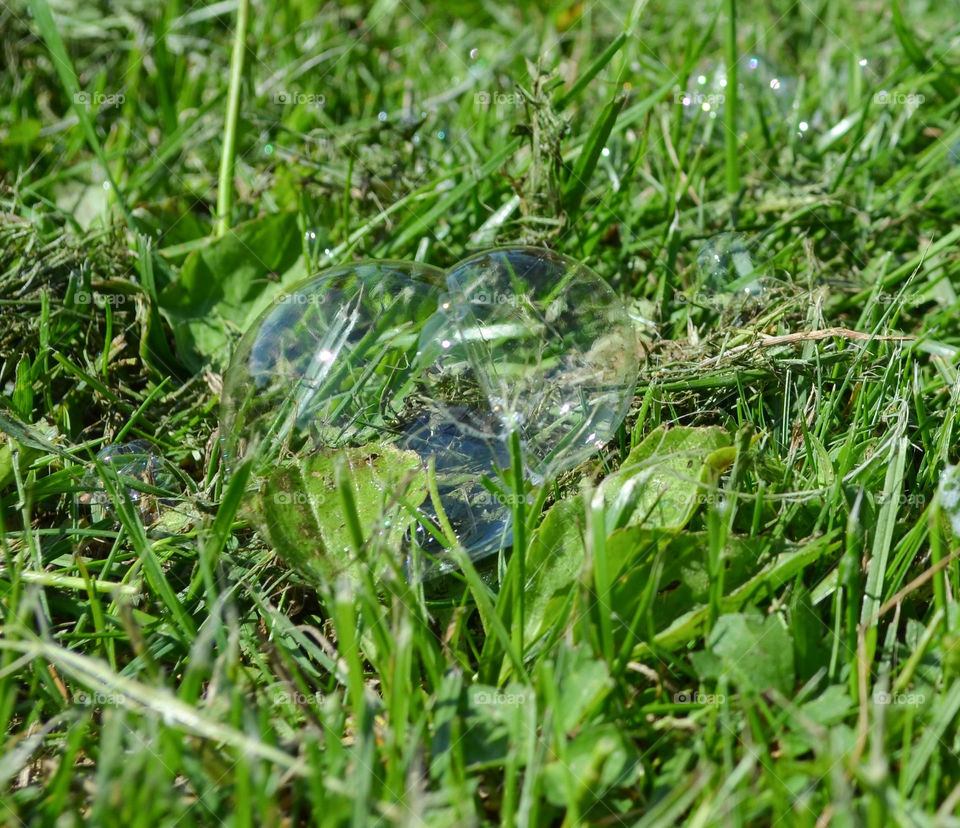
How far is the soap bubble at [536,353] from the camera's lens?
2164mm

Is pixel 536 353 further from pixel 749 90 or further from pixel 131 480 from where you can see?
pixel 749 90

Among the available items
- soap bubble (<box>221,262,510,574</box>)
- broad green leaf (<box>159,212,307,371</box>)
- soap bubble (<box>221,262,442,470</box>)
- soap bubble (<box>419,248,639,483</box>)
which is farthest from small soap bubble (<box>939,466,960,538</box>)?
broad green leaf (<box>159,212,307,371</box>)

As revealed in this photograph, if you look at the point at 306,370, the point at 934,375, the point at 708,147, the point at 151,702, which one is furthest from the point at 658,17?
the point at 151,702

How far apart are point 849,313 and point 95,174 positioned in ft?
8.19

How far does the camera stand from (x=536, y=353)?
2.27m

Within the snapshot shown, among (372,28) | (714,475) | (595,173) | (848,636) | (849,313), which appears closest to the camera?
(848,636)

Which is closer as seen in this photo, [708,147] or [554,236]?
[554,236]

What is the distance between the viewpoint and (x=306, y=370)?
2.19m

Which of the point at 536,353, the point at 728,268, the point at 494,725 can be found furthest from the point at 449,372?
the point at 728,268

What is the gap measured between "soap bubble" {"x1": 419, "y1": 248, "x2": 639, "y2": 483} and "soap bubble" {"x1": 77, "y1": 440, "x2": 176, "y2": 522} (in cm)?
68

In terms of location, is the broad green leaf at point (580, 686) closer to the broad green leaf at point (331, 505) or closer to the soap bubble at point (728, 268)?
the broad green leaf at point (331, 505)

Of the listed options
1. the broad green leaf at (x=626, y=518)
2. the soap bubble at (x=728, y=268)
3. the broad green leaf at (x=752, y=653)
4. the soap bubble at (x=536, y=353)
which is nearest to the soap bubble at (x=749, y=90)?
the soap bubble at (x=728, y=268)

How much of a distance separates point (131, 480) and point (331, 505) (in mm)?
490

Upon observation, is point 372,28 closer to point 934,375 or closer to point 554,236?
point 554,236
